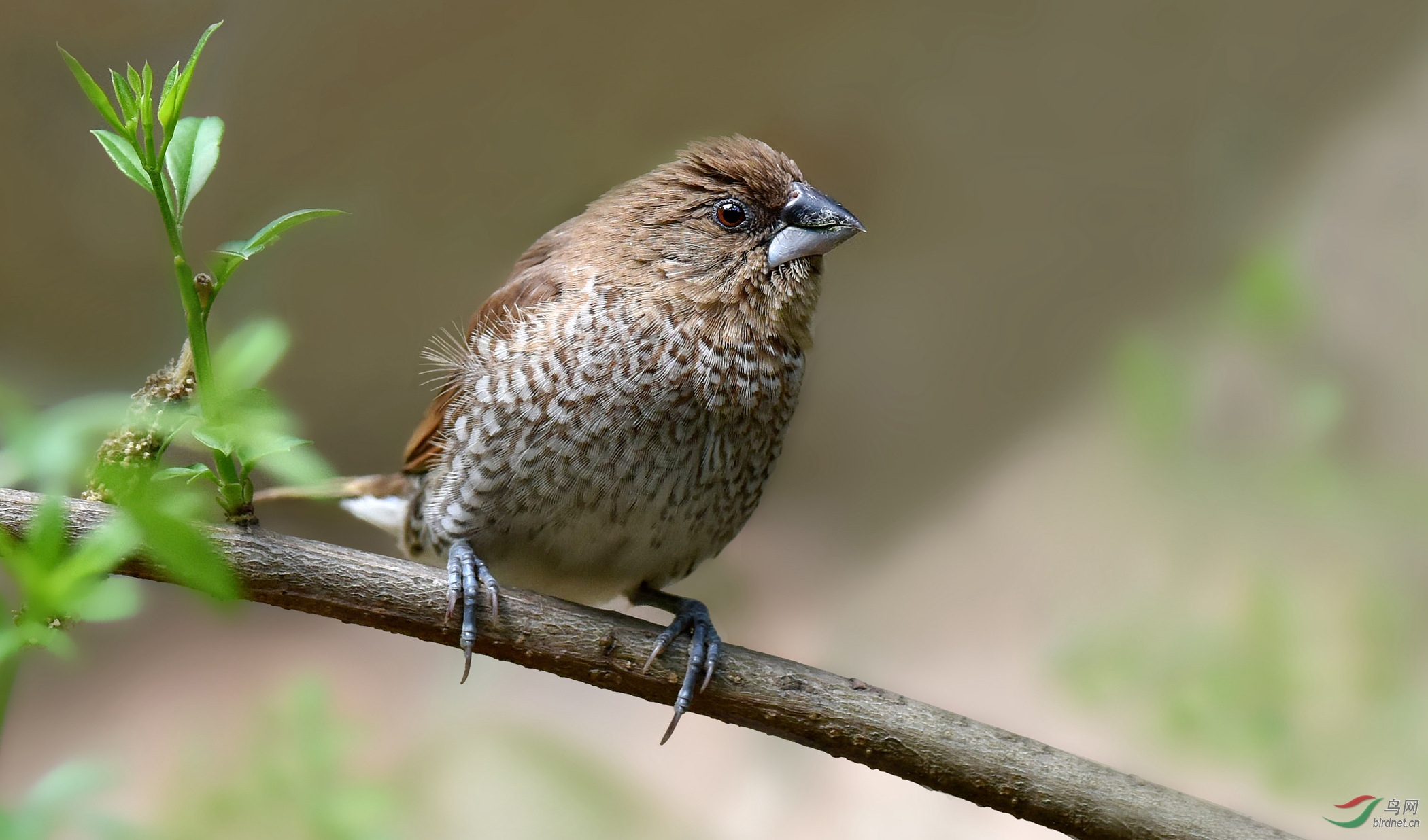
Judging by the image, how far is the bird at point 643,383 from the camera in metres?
2.01

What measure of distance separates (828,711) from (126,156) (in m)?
1.26

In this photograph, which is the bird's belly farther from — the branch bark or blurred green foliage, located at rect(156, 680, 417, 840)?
blurred green foliage, located at rect(156, 680, 417, 840)

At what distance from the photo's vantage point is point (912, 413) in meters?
4.26

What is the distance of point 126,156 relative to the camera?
125 cm

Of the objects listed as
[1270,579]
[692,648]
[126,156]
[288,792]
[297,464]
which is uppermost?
[126,156]

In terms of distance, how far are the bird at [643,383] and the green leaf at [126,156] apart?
0.85 metres

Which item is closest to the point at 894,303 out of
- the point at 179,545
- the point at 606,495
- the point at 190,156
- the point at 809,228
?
the point at 809,228

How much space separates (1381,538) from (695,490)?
87.3 inches

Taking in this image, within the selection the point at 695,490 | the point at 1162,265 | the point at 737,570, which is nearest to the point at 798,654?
the point at 737,570

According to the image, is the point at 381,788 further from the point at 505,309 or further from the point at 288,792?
the point at 505,309

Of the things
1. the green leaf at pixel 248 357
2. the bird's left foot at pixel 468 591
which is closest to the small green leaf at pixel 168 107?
the green leaf at pixel 248 357

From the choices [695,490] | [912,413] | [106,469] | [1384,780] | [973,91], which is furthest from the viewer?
[912,413]

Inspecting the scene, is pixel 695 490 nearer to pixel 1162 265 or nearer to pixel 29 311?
pixel 1162 265

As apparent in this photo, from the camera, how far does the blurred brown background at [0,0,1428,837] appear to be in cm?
330
